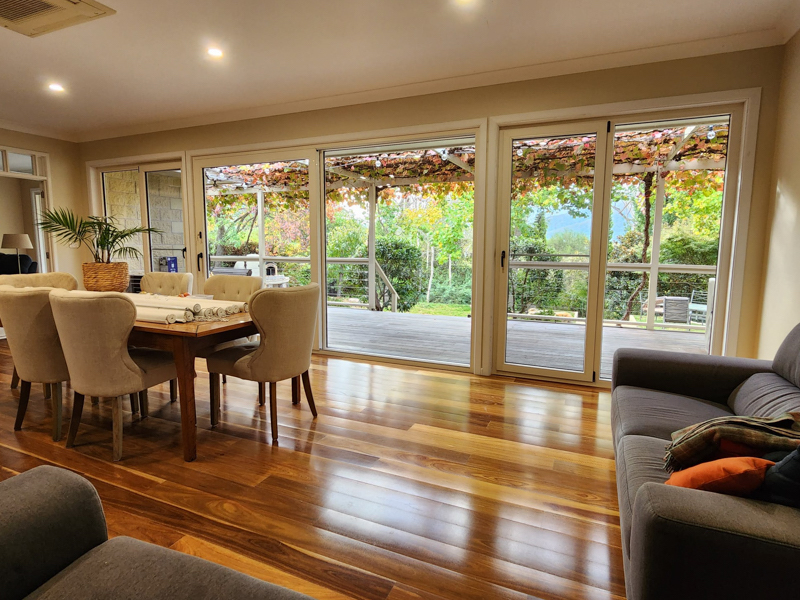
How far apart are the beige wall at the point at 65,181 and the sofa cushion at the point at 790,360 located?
22.6 ft

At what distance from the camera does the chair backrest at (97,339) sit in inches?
80.4

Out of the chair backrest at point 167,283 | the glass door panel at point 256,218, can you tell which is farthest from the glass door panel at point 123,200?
the chair backrest at point 167,283

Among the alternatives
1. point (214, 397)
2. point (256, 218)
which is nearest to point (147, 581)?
point (214, 397)

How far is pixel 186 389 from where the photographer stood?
2156 mm

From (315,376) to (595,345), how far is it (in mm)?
2331

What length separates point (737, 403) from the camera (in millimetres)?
1870

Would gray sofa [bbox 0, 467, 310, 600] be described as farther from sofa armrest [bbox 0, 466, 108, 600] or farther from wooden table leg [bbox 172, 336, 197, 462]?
wooden table leg [bbox 172, 336, 197, 462]

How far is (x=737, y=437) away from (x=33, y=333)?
3125 mm

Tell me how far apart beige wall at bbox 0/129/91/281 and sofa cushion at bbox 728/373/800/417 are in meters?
6.78

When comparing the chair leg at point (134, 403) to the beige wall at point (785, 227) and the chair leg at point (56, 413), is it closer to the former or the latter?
the chair leg at point (56, 413)

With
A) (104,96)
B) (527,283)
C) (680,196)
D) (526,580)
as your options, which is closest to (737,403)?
(526,580)

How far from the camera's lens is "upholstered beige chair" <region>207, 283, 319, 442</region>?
2.26 metres

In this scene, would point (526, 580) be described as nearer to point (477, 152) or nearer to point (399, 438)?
point (399, 438)

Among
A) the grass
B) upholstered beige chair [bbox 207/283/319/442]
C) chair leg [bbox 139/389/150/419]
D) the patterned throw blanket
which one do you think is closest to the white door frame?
the patterned throw blanket
